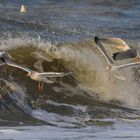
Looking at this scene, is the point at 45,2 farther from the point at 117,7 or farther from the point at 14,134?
the point at 14,134

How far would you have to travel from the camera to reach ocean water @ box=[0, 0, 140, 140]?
934cm

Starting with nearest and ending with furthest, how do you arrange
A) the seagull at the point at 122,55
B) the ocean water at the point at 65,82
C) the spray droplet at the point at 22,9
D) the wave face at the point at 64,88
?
the ocean water at the point at 65,82, the wave face at the point at 64,88, the seagull at the point at 122,55, the spray droplet at the point at 22,9

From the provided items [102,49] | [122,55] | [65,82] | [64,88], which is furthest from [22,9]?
[122,55]

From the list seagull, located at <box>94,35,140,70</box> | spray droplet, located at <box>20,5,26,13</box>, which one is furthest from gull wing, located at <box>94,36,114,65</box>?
spray droplet, located at <box>20,5,26,13</box>

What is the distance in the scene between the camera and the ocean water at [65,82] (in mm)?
9344

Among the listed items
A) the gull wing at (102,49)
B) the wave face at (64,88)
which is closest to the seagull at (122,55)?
the gull wing at (102,49)

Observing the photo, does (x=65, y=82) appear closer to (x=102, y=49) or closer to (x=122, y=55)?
(x=102, y=49)

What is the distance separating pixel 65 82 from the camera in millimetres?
12219

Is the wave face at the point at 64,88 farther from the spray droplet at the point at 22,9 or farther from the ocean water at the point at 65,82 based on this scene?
the spray droplet at the point at 22,9

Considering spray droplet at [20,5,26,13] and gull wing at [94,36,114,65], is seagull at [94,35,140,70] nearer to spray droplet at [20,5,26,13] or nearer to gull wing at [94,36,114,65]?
gull wing at [94,36,114,65]

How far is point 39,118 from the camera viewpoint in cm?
990

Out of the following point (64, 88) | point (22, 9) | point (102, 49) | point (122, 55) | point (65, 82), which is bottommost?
point (64, 88)

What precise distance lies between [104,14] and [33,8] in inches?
73.1

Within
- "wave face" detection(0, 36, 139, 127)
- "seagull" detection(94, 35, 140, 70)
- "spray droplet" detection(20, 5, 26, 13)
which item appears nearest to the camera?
"wave face" detection(0, 36, 139, 127)
